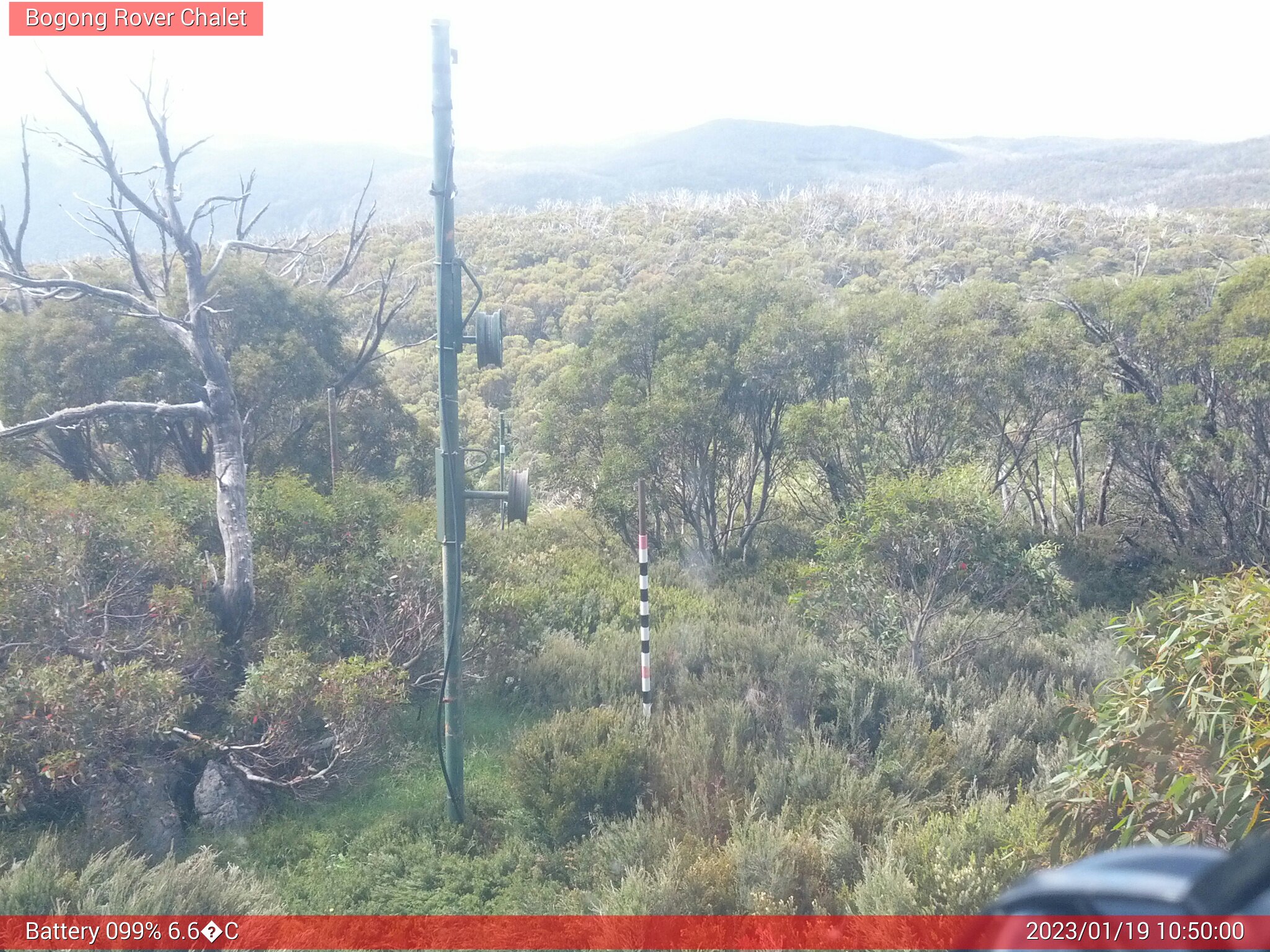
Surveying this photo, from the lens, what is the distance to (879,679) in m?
7.20

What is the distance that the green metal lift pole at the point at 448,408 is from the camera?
18.5 feet

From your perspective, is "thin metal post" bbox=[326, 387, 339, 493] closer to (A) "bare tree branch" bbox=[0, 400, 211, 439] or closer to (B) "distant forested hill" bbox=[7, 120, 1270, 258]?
(A) "bare tree branch" bbox=[0, 400, 211, 439]

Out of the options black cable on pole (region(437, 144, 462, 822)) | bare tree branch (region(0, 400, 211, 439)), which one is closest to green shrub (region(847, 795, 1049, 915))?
black cable on pole (region(437, 144, 462, 822))

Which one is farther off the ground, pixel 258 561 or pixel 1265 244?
pixel 1265 244

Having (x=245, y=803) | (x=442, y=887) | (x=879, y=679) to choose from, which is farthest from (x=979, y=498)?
(x=245, y=803)

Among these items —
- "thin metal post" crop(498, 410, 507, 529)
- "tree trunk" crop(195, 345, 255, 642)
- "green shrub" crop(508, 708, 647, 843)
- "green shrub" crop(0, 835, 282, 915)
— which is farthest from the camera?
"thin metal post" crop(498, 410, 507, 529)

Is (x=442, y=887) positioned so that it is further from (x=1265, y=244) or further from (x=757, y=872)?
(x=1265, y=244)

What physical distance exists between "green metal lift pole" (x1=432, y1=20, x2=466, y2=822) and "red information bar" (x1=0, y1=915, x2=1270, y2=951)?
121 cm

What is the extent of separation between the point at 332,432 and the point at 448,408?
7.10m

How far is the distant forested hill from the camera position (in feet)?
194

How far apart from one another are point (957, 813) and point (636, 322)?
1072 cm

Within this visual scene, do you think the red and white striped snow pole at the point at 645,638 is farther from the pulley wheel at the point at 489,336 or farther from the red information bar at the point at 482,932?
the red information bar at the point at 482,932

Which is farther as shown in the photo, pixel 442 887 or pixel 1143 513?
pixel 1143 513

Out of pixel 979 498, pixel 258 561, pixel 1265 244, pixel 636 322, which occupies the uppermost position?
pixel 1265 244
